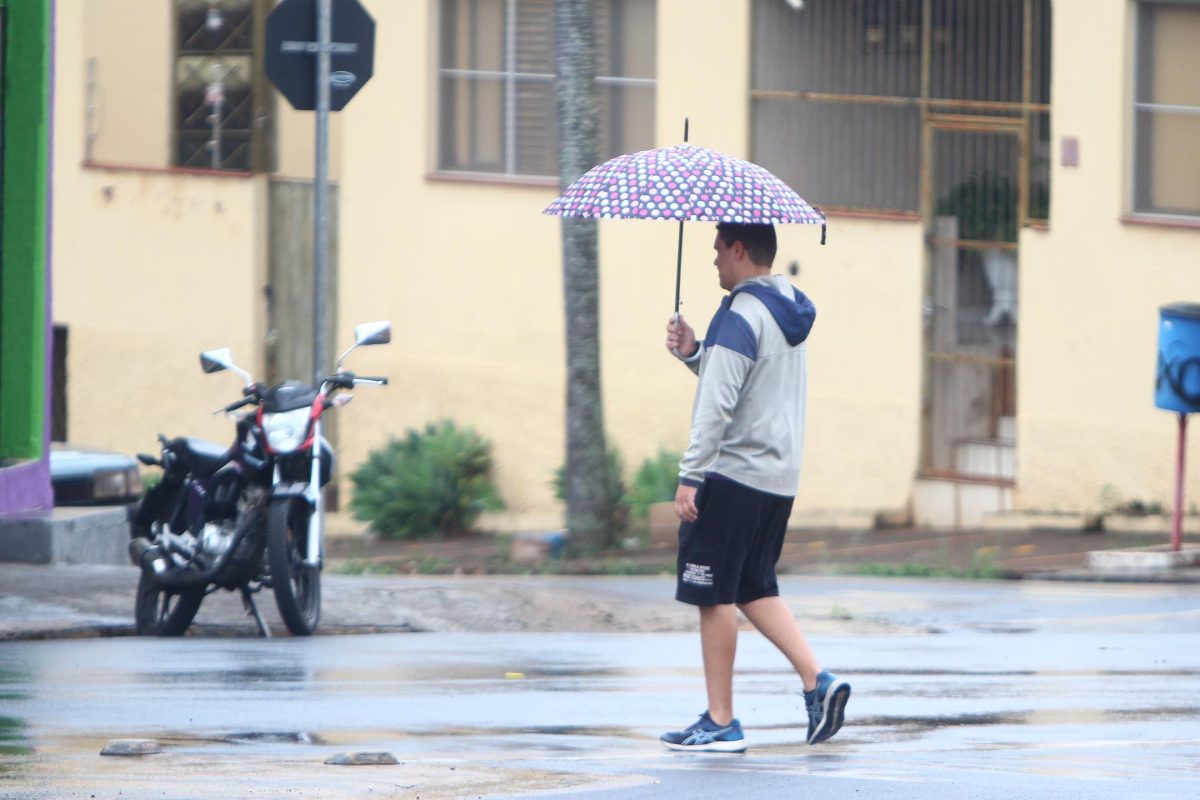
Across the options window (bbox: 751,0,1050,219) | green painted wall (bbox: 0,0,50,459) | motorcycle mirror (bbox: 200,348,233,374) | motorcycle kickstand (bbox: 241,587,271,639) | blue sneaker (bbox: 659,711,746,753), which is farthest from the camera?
window (bbox: 751,0,1050,219)

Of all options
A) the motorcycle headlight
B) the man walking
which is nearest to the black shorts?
the man walking

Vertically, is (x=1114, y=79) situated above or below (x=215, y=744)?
above

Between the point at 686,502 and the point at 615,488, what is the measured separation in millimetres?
11526

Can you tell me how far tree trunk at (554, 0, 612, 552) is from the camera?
55.5 feet

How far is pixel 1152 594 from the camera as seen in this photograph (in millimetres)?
13906

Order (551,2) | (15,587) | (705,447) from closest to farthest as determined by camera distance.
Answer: (705,447)
(15,587)
(551,2)

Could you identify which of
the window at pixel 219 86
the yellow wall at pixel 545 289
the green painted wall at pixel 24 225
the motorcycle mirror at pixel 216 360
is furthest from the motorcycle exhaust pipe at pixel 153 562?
the window at pixel 219 86

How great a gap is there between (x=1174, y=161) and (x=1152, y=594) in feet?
15.4

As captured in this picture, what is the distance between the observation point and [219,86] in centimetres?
2220

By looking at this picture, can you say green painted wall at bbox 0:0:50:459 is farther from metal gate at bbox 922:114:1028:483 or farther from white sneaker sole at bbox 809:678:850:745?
metal gate at bbox 922:114:1028:483

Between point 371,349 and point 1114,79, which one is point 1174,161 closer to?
point 1114,79

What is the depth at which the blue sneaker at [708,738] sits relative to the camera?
7754 mm

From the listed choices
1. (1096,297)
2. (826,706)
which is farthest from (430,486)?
(826,706)

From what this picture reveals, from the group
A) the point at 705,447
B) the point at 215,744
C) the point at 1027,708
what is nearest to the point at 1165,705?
the point at 1027,708
